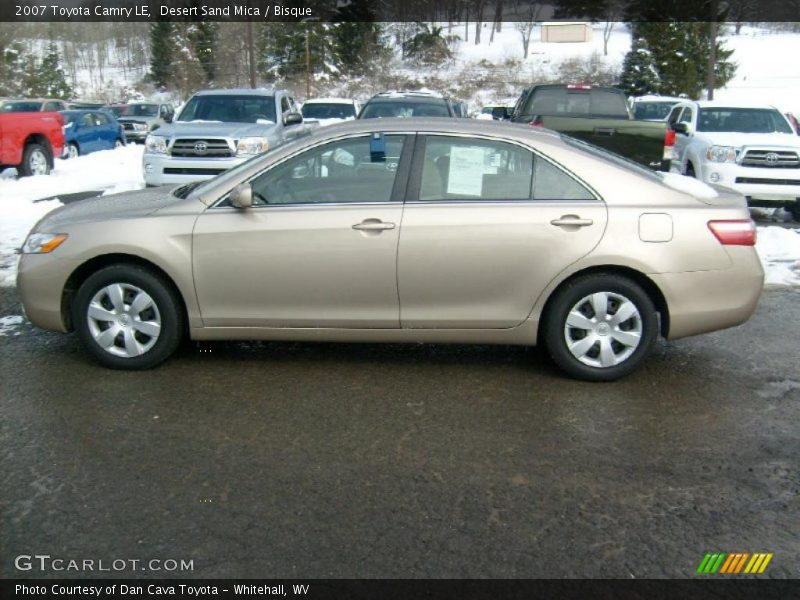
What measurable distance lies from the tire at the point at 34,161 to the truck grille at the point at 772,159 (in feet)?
43.2

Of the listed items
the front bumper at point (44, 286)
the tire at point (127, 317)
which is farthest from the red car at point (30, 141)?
the tire at point (127, 317)

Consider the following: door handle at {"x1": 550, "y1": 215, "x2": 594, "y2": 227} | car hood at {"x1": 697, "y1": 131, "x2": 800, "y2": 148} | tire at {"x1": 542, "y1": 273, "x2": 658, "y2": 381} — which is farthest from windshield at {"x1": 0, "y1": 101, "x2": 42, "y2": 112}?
tire at {"x1": 542, "y1": 273, "x2": 658, "y2": 381}

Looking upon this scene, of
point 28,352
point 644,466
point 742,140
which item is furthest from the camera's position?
point 742,140

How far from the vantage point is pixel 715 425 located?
449 centimetres

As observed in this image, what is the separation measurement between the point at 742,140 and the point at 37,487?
11.3 metres

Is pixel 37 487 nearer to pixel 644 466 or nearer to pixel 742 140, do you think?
pixel 644 466

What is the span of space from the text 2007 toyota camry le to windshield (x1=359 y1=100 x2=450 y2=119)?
9080 millimetres

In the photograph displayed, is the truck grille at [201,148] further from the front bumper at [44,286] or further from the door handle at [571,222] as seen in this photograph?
the door handle at [571,222]

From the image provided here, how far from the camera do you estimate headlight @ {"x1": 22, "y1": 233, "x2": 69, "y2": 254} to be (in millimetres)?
5230

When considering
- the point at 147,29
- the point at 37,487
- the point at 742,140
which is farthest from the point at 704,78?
the point at 37,487

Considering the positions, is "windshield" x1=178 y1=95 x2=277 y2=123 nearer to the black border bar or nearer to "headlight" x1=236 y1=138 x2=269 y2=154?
"headlight" x1=236 y1=138 x2=269 y2=154

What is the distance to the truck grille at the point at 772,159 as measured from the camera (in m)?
11.6

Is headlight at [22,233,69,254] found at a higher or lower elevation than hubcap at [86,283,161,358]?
higher

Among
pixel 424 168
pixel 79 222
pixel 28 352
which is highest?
pixel 424 168
